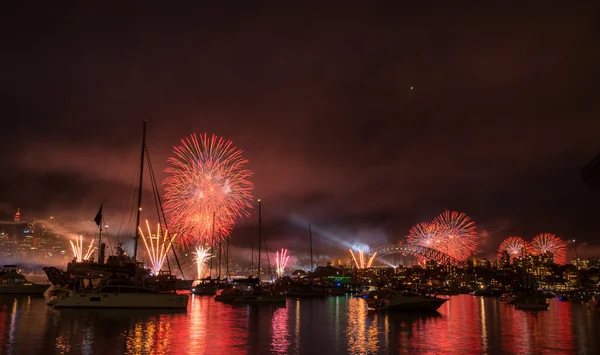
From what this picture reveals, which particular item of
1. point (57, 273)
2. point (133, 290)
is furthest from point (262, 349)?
point (57, 273)

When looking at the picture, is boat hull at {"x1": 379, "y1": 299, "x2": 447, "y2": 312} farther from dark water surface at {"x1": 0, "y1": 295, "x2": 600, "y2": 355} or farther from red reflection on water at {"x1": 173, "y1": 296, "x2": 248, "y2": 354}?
red reflection on water at {"x1": 173, "y1": 296, "x2": 248, "y2": 354}

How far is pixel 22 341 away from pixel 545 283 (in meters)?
215

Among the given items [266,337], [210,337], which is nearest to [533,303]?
[266,337]

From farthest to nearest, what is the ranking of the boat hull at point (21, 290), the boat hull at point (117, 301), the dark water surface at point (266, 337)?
the boat hull at point (21, 290) < the boat hull at point (117, 301) < the dark water surface at point (266, 337)

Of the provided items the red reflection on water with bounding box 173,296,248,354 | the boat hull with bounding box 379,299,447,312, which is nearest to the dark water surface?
the red reflection on water with bounding box 173,296,248,354

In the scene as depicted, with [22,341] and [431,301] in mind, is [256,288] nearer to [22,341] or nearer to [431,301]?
[431,301]

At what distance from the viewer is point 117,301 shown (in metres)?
48.1

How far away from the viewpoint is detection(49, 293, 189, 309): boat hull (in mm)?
48156

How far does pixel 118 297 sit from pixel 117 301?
16.4 inches

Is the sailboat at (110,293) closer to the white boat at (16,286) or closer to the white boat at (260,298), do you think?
the white boat at (260,298)

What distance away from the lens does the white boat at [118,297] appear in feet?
158

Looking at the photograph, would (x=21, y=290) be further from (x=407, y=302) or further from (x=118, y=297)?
(x=407, y=302)

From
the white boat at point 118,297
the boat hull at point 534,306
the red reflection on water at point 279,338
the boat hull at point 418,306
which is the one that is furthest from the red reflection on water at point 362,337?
the boat hull at point 534,306

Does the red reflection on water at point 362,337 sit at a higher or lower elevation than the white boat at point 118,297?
lower
